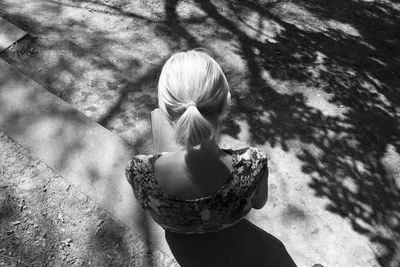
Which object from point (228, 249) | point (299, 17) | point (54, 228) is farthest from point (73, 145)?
point (299, 17)

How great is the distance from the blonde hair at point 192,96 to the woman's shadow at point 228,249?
1195 millimetres

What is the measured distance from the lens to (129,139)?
11.7 ft

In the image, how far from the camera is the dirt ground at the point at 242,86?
3023 millimetres

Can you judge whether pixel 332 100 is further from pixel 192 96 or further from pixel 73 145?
pixel 192 96

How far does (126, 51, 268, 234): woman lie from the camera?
1833 mm

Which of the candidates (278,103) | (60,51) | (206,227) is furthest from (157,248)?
(60,51)

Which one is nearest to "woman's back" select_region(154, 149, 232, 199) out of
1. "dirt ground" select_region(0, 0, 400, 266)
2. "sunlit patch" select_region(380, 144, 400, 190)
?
"dirt ground" select_region(0, 0, 400, 266)

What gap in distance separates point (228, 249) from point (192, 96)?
150cm

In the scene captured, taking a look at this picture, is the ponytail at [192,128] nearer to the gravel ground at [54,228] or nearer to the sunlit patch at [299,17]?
the gravel ground at [54,228]

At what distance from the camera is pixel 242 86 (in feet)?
14.3

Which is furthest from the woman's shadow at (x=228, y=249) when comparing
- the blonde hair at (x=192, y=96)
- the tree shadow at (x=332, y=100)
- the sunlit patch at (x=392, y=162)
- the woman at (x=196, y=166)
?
the sunlit patch at (x=392, y=162)

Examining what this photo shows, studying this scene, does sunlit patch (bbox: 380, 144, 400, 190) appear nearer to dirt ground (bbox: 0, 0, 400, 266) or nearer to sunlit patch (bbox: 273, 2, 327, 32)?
dirt ground (bbox: 0, 0, 400, 266)

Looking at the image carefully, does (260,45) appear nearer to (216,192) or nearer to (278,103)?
(278,103)

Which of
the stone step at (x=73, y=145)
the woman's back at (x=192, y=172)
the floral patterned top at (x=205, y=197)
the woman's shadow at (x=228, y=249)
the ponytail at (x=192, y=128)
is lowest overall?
the woman's shadow at (x=228, y=249)
